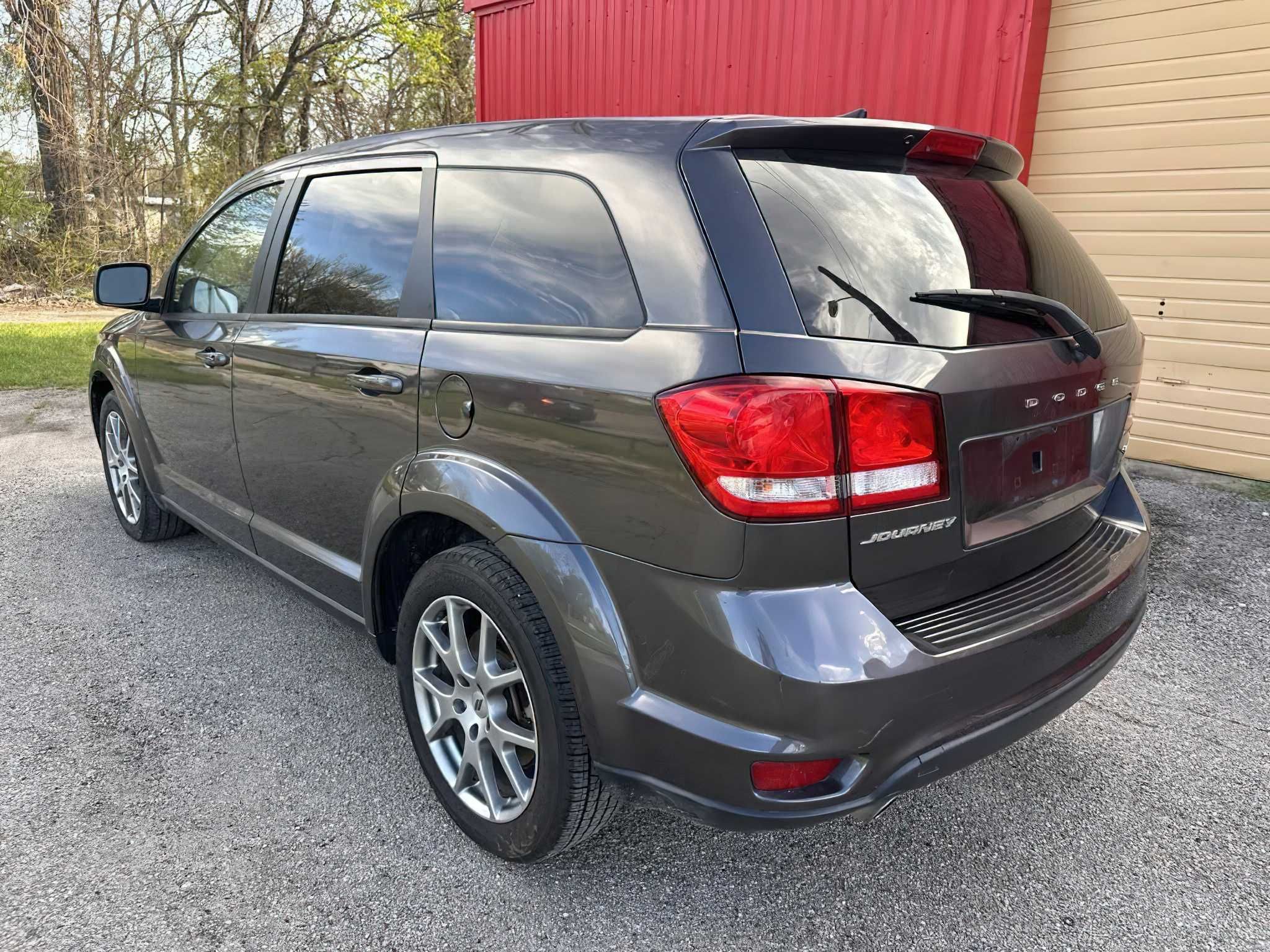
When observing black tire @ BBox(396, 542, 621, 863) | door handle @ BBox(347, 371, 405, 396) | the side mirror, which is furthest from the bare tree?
black tire @ BBox(396, 542, 621, 863)

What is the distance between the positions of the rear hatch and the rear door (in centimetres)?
100

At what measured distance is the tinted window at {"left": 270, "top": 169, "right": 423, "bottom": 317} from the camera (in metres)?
2.56

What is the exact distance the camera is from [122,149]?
55.8 feet

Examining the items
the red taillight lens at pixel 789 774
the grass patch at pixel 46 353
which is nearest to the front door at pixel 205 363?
the red taillight lens at pixel 789 774

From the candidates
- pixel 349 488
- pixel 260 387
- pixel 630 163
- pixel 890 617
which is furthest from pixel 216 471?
pixel 890 617

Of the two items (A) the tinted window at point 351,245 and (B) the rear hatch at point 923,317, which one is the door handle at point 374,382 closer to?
(A) the tinted window at point 351,245

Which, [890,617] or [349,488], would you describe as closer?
[890,617]

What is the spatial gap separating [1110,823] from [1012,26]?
5316mm

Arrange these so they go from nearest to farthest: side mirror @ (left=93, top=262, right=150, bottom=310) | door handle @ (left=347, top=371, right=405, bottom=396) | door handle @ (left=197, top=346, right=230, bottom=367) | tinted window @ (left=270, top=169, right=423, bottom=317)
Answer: door handle @ (left=347, top=371, right=405, bottom=396), tinted window @ (left=270, top=169, right=423, bottom=317), door handle @ (left=197, top=346, right=230, bottom=367), side mirror @ (left=93, top=262, right=150, bottom=310)

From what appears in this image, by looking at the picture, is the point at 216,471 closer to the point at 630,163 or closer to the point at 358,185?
the point at 358,185

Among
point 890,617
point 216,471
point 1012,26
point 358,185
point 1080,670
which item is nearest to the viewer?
point 890,617

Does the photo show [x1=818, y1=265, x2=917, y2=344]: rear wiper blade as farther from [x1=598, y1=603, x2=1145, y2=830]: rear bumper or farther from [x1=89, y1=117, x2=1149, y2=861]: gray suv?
[x1=598, y1=603, x2=1145, y2=830]: rear bumper

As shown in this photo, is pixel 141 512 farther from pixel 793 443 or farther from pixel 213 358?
pixel 793 443

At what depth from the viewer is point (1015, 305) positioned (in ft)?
6.39
